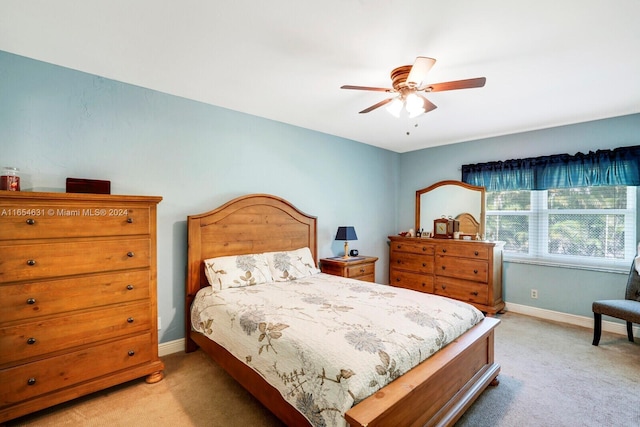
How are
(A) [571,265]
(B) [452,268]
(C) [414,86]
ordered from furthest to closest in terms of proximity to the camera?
(B) [452,268], (A) [571,265], (C) [414,86]

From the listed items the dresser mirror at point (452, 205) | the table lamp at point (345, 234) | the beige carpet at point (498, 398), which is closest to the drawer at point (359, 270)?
the table lamp at point (345, 234)

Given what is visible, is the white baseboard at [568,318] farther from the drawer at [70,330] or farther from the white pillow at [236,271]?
the drawer at [70,330]

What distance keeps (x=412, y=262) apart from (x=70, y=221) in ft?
13.5

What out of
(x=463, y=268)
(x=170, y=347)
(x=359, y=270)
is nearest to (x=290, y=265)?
(x=359, y=270)

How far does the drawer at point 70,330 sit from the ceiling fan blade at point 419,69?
2.53 metres

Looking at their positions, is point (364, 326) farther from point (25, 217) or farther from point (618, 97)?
point (618, 97)

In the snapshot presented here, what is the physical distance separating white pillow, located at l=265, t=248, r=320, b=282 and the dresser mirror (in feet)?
7.65

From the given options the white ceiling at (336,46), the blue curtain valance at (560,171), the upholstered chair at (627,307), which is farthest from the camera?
the blue curtain valance at (560,171)

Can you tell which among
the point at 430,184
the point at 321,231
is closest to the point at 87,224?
the point at 321,231

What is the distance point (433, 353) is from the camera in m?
1.87

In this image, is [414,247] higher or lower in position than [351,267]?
higher

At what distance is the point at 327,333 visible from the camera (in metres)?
1.76

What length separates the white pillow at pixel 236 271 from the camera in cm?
283

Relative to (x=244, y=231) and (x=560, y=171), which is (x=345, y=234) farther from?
(x=560, y=171)
